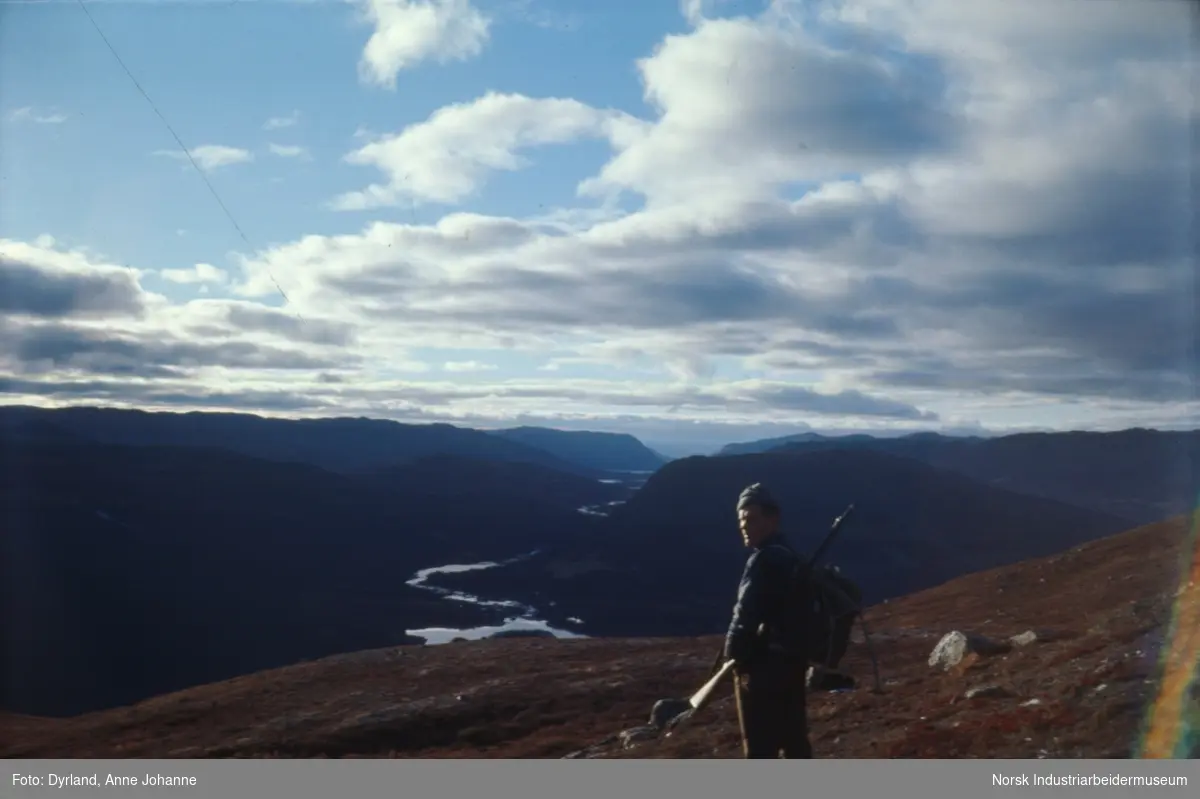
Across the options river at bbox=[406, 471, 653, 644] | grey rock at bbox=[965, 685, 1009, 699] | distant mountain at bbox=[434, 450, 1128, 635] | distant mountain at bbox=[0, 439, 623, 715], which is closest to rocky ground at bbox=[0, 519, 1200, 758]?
grey rock at bbox=[965, 685, 1009, 699]

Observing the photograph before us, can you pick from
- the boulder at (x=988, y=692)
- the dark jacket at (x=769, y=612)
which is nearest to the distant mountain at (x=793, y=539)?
the boulder at (x=988, y=692)

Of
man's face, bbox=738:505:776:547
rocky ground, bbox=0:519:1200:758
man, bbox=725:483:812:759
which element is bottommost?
rocky ground, bbox=0:519:1200:758

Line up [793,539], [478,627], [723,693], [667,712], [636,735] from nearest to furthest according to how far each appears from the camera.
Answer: [636,735] → [667,712] → [723,693] → [478,627] → [793,539]

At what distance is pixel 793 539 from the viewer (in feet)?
375

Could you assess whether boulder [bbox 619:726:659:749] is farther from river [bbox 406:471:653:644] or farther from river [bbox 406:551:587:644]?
river [bbox 406:551:587:644]

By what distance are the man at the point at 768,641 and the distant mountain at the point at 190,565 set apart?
57.9m

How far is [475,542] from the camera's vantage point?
182 meters

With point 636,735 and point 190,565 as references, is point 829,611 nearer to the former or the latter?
point 636,735

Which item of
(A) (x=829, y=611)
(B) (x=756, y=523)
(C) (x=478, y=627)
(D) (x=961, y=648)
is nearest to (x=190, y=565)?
(C) (x=478, y=627)

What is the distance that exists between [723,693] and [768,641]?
1340cm

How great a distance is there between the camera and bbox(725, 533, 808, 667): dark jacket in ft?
24.3

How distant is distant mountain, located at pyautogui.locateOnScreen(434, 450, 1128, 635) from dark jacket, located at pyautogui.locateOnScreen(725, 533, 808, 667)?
107m

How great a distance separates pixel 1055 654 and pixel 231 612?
12652 centimetres

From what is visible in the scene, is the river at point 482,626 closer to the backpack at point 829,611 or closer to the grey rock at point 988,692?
the grey rock at point 988,692
